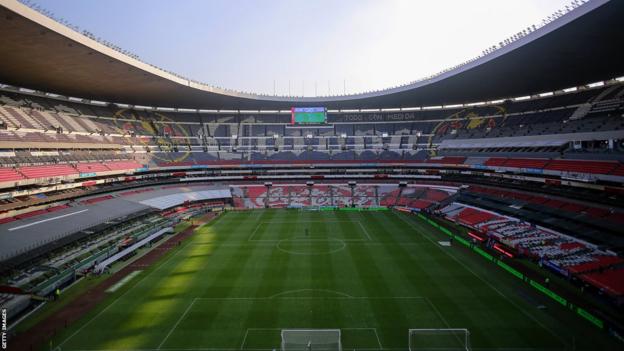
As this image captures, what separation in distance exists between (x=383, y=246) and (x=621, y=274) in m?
15.9

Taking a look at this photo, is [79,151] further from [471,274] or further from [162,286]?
[471,274]

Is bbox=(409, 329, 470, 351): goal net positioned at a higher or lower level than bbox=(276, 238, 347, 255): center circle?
lower

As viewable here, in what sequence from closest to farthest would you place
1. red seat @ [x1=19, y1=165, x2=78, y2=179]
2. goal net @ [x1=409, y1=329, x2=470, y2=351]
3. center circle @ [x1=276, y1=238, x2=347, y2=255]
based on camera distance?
goal net @ [x1=409, y1=329, x2=470, y2=351], center circle @ [x1=276, y1=238, x2=347, y2=255], red seat @ [x1=19, y1=165, x2=78, y2=179]

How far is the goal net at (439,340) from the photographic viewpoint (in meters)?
15.8

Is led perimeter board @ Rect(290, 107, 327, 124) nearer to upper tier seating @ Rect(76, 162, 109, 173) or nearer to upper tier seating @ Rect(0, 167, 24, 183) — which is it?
upper tier seating @ Rect(76, 162, 109, 173)

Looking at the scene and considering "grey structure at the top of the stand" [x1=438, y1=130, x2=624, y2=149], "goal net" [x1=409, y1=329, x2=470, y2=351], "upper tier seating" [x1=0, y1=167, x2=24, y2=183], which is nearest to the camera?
"goal net" [x1=409, y1=329, x2=470, y2=351]

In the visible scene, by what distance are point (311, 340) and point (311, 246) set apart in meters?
16.3

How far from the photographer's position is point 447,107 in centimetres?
6438

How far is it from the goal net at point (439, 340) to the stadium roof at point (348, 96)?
1901 cm

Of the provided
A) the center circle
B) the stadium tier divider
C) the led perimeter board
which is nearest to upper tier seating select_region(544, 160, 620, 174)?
the stadium tier divider

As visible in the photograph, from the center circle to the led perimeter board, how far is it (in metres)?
31.4

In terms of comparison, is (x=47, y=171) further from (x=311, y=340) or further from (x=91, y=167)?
(x=311, y=340)

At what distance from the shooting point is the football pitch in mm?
16562

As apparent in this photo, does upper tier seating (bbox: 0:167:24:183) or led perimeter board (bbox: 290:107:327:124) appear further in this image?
led perimeter board (bbox: 290:107:327:124)
